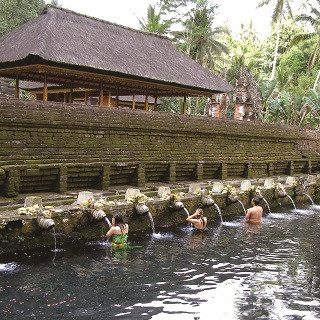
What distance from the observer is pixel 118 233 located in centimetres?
984

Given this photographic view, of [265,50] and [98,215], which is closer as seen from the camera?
[98,215]

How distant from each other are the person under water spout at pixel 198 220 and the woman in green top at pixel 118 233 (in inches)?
104

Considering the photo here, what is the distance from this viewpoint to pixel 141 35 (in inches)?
787

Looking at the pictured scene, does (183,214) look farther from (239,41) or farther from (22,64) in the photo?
(239,41)

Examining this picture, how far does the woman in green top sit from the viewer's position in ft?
32.0

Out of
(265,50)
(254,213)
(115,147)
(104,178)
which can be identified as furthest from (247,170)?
(265,50)

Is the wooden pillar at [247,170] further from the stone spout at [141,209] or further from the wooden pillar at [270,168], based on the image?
the stone spout at [141,209]

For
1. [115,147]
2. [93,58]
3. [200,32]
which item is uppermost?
[200,32]

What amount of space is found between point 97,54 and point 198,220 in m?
7.23

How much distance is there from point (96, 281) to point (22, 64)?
8984mm

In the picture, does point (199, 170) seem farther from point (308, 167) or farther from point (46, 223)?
point (308, 167)

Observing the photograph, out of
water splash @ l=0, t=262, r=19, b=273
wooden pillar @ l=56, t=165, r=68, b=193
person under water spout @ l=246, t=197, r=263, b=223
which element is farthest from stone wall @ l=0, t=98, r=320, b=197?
person under water spout @ l=246, t=197, r=263, b=223

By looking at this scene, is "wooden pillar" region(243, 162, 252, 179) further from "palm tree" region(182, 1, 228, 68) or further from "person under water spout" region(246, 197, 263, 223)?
"palm tree" region(182, 1, 228, 68)

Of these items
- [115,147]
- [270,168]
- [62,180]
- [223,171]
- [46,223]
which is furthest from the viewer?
[270,168]
